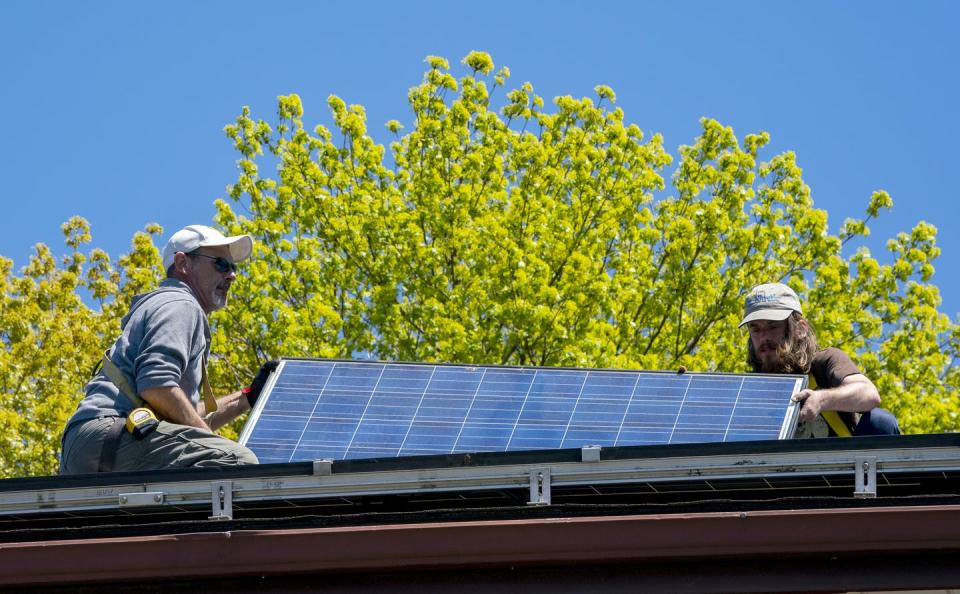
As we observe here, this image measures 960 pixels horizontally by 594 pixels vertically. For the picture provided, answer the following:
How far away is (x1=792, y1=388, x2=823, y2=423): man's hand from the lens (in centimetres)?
779

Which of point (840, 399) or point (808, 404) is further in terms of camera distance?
point (840, 399)

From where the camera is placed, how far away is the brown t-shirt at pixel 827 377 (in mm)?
8219

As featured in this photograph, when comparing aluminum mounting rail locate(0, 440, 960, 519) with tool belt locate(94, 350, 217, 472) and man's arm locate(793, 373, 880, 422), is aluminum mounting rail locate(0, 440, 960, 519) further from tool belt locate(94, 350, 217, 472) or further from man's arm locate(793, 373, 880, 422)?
man's arm locate(793, 373, 880, 422)

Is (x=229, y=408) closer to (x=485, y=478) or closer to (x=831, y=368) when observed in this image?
(x=485, y=478)

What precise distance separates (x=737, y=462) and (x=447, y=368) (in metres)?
2.46

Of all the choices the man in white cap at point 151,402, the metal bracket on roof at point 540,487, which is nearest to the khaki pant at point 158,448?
the man in white cap at point 151,402

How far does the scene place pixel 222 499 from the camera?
22.5 ft

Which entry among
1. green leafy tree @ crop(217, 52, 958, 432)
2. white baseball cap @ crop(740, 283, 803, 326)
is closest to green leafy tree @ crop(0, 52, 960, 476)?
green leafy tree @ crop(217, 52, 958, 432)

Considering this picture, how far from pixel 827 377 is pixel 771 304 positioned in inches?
22.6

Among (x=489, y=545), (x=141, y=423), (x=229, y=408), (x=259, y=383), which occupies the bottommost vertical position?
(x=489, y=545)

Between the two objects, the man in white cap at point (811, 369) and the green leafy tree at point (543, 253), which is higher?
the green leafy tree at point (543, 253)

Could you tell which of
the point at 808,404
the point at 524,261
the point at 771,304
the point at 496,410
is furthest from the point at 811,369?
the point at 524,261

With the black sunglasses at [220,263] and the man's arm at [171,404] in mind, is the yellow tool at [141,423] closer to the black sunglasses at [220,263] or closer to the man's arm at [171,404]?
the man's arm at [171,404]

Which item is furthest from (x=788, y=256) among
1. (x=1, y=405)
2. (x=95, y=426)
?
(x=95, y=426)
